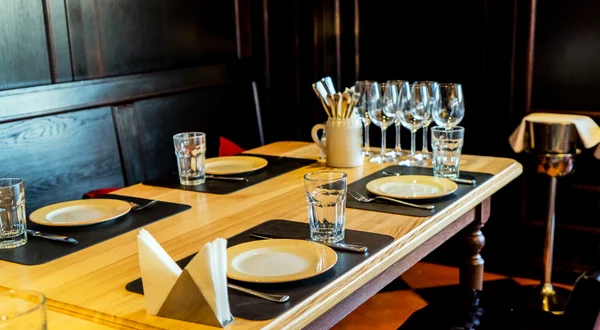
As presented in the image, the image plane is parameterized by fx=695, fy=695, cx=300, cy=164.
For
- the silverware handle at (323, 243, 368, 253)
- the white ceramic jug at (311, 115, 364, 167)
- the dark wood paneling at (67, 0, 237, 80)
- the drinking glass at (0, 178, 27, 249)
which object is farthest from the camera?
the dark wood paneling at (67, 0, 237, 80)

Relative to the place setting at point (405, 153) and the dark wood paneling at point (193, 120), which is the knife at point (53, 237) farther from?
the dark wood paneling at point (193, 120)

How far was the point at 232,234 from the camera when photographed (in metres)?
1.59

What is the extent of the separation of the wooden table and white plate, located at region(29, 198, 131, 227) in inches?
5.2

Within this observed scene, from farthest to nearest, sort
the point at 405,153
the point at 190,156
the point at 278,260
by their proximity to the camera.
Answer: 1. the point at 405,153
2. the point at 190,156
3. the point at 278,260

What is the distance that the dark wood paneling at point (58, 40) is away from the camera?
8.90 ft

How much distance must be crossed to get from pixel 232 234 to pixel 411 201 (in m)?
0.51

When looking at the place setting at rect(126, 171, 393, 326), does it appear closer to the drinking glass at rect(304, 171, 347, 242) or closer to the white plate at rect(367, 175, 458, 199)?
the drinking glass at rect(304, 171, 347, 242)

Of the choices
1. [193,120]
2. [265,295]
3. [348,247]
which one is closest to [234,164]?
[348,247]

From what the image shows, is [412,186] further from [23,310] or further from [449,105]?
[23,310]

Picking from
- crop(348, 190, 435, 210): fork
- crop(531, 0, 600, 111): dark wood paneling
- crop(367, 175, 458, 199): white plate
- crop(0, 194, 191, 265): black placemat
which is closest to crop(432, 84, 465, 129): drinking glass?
crop(367, 175, 458, 199): white plate

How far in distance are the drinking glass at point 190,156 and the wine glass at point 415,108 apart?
67 centimetres

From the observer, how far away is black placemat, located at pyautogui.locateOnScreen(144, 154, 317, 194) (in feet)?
6.64

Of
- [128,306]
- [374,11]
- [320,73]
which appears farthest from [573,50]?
[128,306]

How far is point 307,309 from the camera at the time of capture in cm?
119
